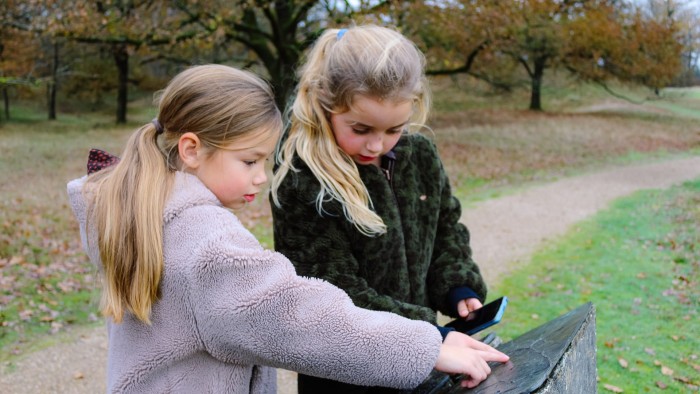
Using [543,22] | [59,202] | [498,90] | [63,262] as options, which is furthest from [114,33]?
[498,90]

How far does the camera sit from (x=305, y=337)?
4.73ft

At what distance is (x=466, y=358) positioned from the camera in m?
1.55

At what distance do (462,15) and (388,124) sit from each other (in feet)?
45.4

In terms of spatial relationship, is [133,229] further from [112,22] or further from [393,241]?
[112,22]

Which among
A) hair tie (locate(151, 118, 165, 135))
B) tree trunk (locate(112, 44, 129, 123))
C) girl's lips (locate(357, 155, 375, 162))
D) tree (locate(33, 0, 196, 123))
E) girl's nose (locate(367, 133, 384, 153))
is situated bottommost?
tree trunk (locate(112, 44, 129, 123))

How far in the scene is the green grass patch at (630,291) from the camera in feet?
14.9

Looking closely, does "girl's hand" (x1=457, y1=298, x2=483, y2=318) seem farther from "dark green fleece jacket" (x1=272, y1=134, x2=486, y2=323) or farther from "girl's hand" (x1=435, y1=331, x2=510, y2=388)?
"girl's hand" (x1=435, y1=331, x2=510, y2=388)

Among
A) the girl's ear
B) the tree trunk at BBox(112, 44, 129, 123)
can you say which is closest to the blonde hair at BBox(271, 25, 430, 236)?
the girl's ear

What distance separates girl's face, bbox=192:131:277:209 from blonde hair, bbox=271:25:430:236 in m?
0.40

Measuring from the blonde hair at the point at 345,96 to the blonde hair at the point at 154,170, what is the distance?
356 millimetres

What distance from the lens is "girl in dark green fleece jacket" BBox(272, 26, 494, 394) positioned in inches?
82.3

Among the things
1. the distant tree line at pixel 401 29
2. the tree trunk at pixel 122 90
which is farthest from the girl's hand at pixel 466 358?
the tree trunk at pixel 122 90

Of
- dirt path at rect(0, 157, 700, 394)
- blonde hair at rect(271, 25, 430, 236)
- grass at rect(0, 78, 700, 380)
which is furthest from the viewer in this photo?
grass at rect(0, 78, 700, 380)

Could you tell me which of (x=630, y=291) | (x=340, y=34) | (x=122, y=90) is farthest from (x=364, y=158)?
(x=122, y=90)
